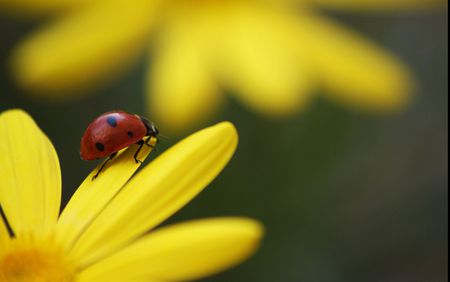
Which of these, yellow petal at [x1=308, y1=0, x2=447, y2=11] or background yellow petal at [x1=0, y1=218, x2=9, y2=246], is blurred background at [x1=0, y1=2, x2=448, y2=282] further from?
background yellow petal at [x1=0, y1=218, x2=9, y2=246]

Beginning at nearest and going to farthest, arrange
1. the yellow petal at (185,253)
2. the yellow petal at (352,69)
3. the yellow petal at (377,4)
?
the yellow petal at (185,253) < the yellow petal at (352,69) < the yellow petal at (377,4)

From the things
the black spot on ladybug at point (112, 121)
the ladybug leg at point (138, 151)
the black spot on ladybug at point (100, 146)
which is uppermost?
the black spot on ladybug at point (112, 121)

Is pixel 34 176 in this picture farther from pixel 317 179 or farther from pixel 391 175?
pixel 391 175

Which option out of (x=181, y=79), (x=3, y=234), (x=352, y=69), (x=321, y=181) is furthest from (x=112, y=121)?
(x=321, y=181)

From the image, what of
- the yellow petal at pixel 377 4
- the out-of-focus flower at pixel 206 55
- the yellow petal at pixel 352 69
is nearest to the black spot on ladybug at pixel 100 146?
the out-of-focus flower at pixel 206 55

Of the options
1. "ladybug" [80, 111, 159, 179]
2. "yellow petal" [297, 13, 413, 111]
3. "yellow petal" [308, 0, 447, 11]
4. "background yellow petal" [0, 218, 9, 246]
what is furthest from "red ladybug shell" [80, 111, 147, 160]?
"yellow petal" [308, 0, 447, 11]

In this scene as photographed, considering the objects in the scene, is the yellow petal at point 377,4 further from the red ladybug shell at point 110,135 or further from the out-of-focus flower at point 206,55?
the red ladybug shell at point 110,135

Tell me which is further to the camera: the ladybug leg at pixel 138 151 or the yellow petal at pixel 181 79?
the yellow petal at pixel 181 79
